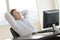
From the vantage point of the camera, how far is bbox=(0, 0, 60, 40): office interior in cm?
418

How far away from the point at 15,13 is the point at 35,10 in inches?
55.5

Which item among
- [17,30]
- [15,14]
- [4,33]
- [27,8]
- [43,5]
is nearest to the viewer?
[17,30]

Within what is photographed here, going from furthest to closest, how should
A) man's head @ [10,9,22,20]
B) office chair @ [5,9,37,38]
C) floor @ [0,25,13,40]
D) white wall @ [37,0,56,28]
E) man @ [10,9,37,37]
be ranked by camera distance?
1. white wall @ [37,0,56,28]
2. floor @ [0,25,13,40]
3. man's head @ [10,9,22,20]
4. man @ [10,9,37,37]
5. office chair @ [5,9,37,38]

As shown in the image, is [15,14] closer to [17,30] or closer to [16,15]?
[16,15]

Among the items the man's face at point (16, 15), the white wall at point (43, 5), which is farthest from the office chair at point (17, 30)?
the white wall at point (43, 5)

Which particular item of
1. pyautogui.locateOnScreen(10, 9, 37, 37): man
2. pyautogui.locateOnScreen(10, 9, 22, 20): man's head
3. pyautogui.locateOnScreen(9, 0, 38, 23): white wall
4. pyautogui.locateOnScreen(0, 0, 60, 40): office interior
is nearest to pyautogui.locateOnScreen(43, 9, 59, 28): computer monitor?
pyautogui.locateOnScreen(10, 9, 37, 37): man

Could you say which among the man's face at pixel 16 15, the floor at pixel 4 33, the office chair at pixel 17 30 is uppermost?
the man's face at pixel 16 15

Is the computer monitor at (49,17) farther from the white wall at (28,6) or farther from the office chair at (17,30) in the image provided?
the white wall at (28,6)

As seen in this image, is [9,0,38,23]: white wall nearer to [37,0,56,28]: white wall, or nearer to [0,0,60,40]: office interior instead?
[0,0,60,40]: office interior

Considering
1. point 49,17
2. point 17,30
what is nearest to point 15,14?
point 17,30

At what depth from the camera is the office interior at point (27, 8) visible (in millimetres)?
4176

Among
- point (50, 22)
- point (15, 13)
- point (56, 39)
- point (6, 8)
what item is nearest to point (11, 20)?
point (15, 13)

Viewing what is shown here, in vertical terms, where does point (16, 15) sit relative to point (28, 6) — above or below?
below

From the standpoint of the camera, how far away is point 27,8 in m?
4.31
